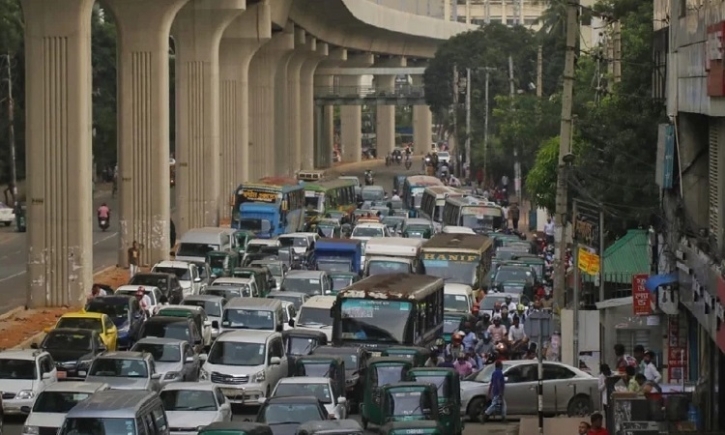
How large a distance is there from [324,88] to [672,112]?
126m

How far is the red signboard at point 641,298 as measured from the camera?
99.7 ft

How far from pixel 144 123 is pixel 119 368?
105 feet

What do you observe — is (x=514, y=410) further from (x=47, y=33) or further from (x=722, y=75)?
(x=47, y=33)

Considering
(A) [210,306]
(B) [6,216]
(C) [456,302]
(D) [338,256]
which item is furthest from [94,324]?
(B) [6,216]

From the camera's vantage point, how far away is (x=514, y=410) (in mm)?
32656

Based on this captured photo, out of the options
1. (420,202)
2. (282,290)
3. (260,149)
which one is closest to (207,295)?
(282,290)

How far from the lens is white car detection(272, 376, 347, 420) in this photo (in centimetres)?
2788

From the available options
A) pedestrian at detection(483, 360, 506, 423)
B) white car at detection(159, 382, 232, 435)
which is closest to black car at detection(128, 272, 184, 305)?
pedestrian at detection(483, 360, 506, 423)

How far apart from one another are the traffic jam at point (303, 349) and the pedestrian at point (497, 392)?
0.04 meters

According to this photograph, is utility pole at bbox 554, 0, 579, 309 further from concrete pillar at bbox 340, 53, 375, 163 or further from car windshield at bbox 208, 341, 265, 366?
concrete pillar at bbox 340, 53, 375, 163

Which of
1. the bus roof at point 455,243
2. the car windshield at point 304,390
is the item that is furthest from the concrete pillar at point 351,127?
the car windshield at point 304,390

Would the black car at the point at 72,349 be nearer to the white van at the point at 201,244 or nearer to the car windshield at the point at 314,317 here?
the car windshield at the point at 314,317

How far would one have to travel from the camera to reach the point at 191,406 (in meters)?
27.0

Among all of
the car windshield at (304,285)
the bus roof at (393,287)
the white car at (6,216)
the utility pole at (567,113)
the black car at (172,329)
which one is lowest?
the white car at (6,216)
